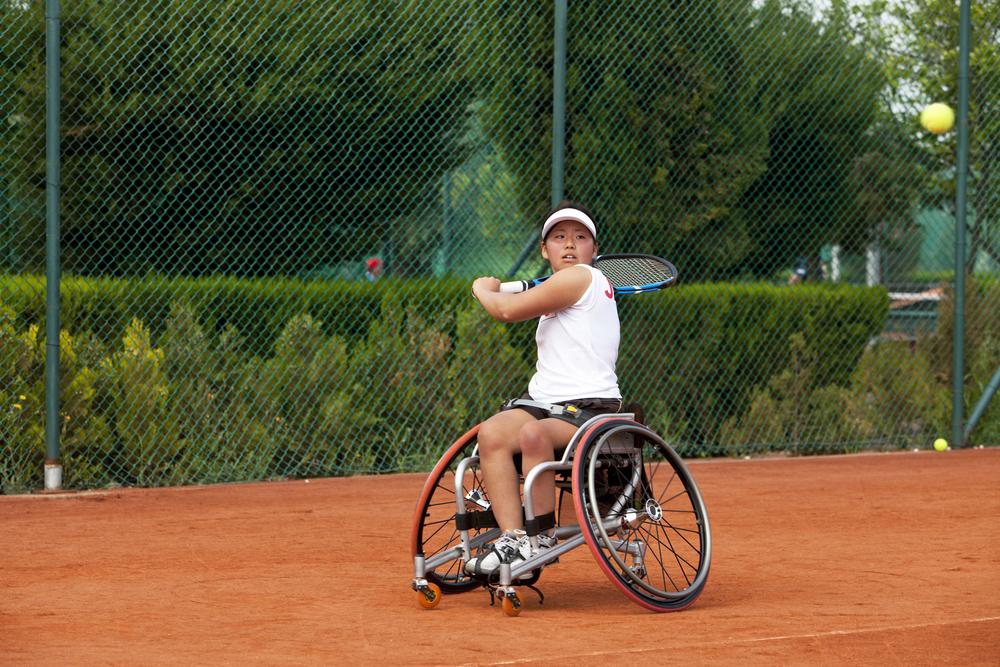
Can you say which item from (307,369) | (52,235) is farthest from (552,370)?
(307,369)

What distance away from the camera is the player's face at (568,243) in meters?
5.02

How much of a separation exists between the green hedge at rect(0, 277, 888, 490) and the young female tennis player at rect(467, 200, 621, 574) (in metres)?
3.47

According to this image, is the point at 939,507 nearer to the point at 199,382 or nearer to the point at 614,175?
the point at 614,175

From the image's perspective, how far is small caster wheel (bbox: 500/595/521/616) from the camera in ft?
14.8

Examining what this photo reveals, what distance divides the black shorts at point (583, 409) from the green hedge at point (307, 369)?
3592 millimetres

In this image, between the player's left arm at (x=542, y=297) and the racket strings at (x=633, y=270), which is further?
the racket strings at (x=633, y=270)

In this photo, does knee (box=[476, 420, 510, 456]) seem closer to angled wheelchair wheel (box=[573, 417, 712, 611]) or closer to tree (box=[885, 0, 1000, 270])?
angled wheelchair wheel (box=[573, 417, 712, 611])

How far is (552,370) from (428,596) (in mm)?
876

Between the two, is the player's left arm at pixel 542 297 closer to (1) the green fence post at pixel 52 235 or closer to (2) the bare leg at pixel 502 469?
(2) the bare leg at pixel 502 469

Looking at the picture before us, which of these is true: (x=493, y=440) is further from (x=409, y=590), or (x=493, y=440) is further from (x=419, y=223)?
(x=419, y=223)

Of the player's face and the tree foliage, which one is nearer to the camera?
the player's face

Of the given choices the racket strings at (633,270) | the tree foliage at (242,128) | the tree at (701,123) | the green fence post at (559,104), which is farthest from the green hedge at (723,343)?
the racket strings at (633,270)

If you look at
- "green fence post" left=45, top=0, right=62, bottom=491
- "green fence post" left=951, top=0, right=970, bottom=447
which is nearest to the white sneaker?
"green fence post" left=45, top=0, right=62, bottom=491

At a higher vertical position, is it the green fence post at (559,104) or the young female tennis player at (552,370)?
the green fence post at (559,104)
